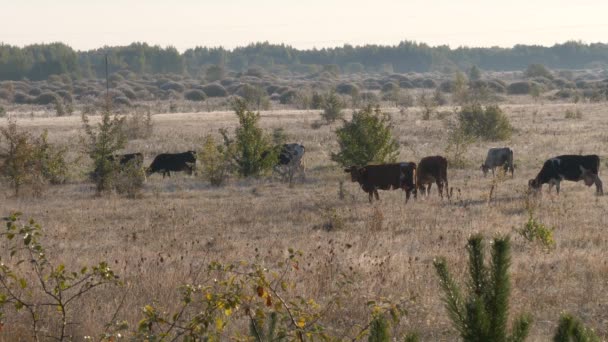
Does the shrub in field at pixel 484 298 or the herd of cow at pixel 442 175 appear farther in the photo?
the herd of cow at pixel 442 175

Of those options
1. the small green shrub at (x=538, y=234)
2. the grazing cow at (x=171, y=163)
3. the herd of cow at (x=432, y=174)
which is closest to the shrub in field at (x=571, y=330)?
the small green shrub at (x=538, y=234)

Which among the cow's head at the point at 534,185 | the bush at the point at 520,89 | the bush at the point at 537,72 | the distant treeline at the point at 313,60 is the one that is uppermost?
the distant treeline at the point at 313,60

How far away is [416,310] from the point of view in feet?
27.8

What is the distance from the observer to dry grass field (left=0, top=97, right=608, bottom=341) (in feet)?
28.8

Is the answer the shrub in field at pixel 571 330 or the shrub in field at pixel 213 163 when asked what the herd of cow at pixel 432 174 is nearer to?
the shrub in field at pixel 213 163

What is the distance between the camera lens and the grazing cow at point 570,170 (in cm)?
1870

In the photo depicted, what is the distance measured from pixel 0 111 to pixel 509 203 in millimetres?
47428

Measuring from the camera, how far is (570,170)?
18875 millimetres

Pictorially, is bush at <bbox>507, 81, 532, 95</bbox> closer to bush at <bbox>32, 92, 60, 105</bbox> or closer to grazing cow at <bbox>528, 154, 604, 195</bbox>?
bush at <bbox>32, 92, 60, 105</bbox>

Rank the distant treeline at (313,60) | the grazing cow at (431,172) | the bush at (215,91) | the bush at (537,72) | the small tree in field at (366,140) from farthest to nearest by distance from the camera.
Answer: the distant treeline at (313,60) < the bush at (537,72) < the bush at (215,91) < the small tree in field at (366,140) < the grazing cow at (431,172)

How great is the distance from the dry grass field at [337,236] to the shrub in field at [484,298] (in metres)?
2.39

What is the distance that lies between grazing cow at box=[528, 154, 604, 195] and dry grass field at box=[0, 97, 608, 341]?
1.42ft

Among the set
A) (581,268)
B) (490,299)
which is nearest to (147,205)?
(581,268)

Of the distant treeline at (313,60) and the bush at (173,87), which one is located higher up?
the distant treeline at (313,60)
